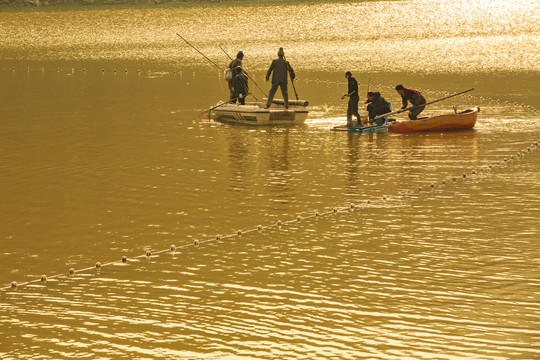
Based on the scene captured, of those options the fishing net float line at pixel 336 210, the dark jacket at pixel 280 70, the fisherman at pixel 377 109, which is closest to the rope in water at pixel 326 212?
the fishing net float line at pixel 336 210

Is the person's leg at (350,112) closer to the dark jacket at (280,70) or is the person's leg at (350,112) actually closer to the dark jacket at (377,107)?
the dark jacket at (377,107)

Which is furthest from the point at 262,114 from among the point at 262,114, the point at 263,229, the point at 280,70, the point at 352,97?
the point at 263,229

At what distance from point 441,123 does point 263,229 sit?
8462 millimetres

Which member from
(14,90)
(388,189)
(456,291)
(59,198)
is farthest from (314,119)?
(456,291)

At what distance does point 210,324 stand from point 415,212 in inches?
194

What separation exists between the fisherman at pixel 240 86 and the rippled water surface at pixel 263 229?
2.97ft

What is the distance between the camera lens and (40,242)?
11.7 metres

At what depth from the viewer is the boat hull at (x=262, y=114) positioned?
68.6 ft

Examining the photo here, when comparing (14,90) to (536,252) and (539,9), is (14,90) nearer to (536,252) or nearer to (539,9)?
(536,252)

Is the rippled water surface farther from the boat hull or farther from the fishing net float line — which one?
the boat hull

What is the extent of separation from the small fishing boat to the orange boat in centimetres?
246

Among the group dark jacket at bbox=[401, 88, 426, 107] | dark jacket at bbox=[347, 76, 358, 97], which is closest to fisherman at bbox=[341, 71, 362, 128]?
dark jacket at bbox=[347, 76, 358, 97]

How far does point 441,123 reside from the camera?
19.6 metres

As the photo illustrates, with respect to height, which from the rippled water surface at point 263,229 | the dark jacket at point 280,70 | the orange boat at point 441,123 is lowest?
the rippled water surface at point 263,229
